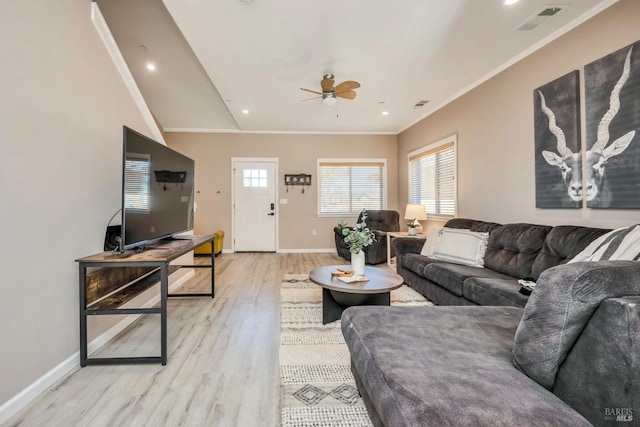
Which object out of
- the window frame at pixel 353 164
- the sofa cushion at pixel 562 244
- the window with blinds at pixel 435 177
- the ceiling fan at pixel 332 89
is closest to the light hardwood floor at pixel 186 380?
the sofa cushion at pixel 562 244

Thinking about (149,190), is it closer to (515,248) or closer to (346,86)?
(346,86)

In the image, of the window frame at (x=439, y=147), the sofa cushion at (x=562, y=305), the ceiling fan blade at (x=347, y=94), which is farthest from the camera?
the window frame at (x=439, y=147)

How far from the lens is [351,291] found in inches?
91.7

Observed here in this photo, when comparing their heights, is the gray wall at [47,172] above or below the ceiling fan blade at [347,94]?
below

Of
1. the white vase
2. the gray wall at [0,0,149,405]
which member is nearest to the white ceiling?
the gray wall at [0,0,149,405]

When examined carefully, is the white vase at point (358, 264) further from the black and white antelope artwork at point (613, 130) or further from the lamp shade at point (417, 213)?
the lamp shade at point (417, 213)

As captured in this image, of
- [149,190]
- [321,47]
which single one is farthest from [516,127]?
[149,190]

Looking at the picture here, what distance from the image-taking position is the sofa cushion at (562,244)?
7.15 ft

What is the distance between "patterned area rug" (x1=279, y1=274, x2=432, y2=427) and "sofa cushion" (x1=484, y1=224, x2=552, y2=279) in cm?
90

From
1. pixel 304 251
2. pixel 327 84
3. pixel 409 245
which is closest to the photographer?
pixel 327 84

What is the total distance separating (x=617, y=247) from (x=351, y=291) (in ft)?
5.46

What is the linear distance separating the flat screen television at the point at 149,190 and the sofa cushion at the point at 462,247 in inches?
112

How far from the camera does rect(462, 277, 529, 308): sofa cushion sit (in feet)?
6.77

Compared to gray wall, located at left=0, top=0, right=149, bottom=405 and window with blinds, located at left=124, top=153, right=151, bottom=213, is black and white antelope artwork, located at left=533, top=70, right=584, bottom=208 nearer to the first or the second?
window with blinds, located at left=124, top=153, right=151, bottom=213
